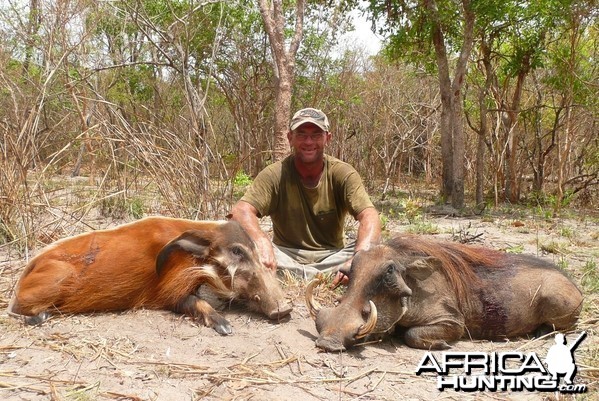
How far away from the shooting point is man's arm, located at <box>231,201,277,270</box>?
3.58 metres

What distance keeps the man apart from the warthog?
2.77ft

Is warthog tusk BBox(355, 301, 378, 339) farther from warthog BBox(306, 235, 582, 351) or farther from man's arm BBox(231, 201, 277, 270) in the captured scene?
man's arm BBox(231, 201, 277, 270)

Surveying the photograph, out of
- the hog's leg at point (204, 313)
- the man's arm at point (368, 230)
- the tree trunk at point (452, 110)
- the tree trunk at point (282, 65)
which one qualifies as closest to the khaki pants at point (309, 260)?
the man's arm at point (368, 230)

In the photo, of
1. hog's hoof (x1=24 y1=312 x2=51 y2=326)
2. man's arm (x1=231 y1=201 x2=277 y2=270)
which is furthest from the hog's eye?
hog's hoof (x1=24 y1=312 x2=51 y2=326)

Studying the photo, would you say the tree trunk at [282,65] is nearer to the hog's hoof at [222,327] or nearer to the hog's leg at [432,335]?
the hog's hoof at [222,327]

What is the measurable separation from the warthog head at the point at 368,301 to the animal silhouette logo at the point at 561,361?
73 centimetres

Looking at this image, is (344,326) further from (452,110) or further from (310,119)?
(452,110)

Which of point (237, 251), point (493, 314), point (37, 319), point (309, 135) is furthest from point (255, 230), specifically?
point (493, 314)

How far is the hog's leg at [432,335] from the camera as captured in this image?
10.00 ft

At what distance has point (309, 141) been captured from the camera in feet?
13.7

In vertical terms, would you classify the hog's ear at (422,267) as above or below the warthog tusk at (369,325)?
above

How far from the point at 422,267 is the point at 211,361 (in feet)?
4.06

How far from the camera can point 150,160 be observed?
16.5 ft

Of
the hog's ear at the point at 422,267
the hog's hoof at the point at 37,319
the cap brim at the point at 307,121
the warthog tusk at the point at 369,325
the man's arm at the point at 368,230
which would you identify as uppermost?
the cap brim at the point at 307,121
